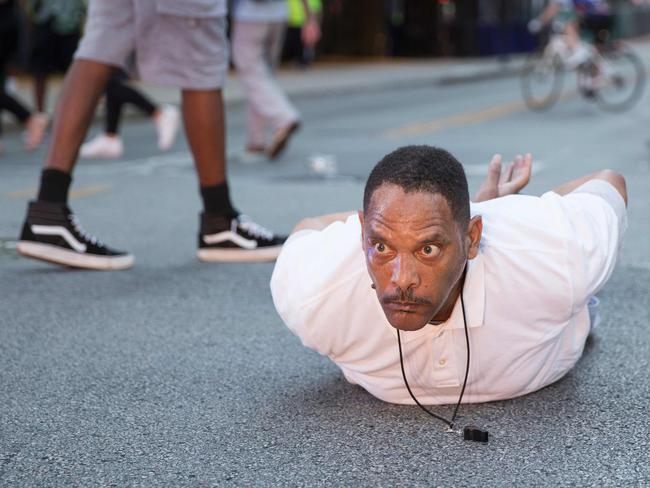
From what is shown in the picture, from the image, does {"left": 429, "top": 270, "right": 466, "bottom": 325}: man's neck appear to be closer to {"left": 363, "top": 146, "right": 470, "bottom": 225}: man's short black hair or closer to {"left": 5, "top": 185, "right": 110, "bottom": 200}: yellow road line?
{"left": 363, "top": 146, "right": 470, "bottom": 225}: man's short black hair

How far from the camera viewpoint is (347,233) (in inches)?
127

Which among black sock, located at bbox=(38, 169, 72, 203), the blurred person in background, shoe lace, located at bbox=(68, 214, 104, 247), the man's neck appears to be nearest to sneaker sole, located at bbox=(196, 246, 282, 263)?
shoe lace, located at bbox=(68, 214, 104, 247)

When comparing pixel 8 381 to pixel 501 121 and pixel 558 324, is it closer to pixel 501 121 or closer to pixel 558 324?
pixel 558 324

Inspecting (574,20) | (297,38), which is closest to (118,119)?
(574,20)

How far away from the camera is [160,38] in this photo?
528 centimetres

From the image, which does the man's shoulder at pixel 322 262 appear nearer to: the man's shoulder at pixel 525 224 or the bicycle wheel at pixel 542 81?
the man's shoulder at pixel 525 224

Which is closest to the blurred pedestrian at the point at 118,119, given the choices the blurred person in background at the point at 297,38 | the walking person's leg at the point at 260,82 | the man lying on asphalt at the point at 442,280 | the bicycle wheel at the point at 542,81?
the walking person's leg at the point at 260,82

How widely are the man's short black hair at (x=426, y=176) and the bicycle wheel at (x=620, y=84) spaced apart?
12300 mm

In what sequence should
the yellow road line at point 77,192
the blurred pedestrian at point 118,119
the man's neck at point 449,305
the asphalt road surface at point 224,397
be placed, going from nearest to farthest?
the asphalt road surface at point 224,397 < the man's neck at point 449,305 < the yellow road line at point 77,192 < the blurred pedestrian at point 118,119

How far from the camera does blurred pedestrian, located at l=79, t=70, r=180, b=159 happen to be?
977 centimetres

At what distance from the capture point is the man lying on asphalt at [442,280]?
9.46 ft

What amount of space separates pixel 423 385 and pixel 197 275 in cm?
217

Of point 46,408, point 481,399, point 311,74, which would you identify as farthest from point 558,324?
point 311,74

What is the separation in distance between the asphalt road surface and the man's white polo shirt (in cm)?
15
